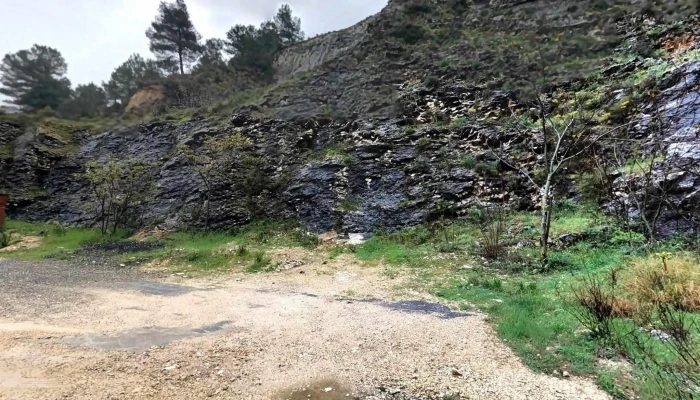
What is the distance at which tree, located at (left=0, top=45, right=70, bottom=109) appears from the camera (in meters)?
31.7

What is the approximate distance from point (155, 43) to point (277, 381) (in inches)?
1537

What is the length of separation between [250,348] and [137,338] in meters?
1.54

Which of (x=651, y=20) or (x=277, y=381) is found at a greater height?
(x=651, y=20)

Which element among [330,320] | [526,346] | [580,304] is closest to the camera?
[526,346]

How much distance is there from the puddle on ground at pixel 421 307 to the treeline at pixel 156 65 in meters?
30.1

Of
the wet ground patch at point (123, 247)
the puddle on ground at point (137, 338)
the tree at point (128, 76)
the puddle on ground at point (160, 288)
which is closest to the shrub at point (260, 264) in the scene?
the puddle on ground at point (160, 288)

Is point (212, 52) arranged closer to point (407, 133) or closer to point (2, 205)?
point (2, 205)

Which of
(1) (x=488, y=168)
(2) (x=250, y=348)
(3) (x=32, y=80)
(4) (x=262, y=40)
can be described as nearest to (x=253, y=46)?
(4) (x=262, y=40)

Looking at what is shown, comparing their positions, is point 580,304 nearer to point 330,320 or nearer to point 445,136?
point 330,320

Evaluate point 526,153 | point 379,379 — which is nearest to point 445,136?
point 526,153

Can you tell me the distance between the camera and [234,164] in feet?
59.2

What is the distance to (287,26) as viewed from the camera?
38.9 m

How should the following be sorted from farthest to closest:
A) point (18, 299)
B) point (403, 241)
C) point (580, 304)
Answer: point (403, 241) < point (18, 299) < point (580, 304)

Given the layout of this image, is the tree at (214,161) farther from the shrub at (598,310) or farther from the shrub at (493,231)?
the shrub at (598,310)
